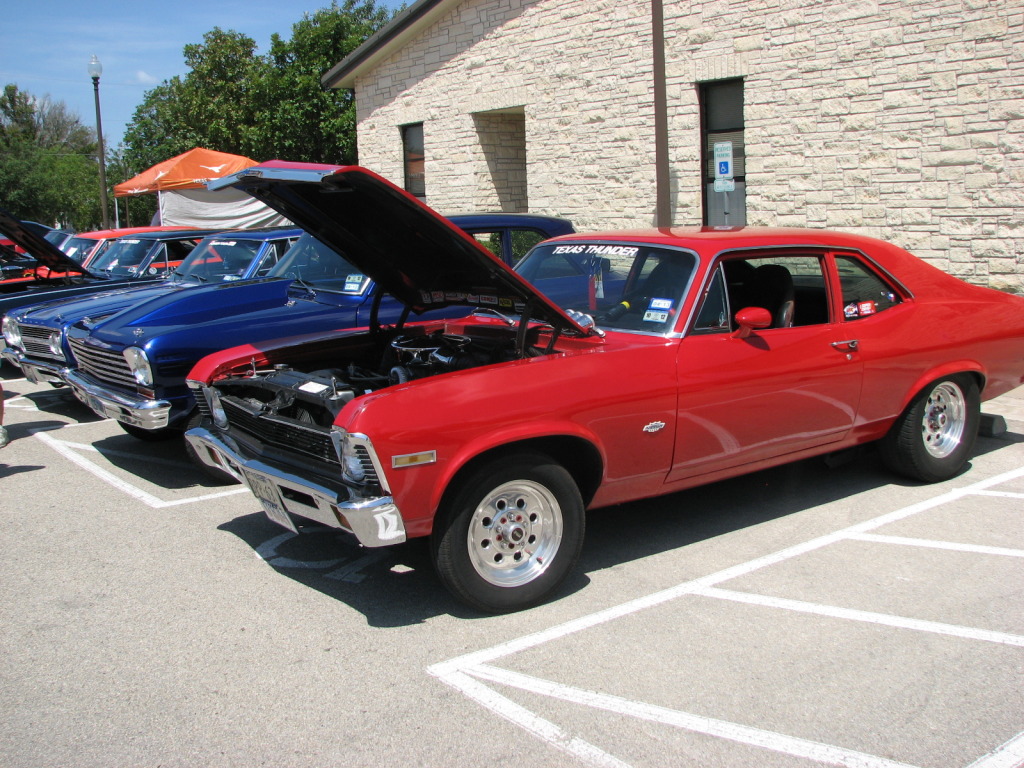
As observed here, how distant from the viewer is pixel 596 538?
17.5 feet

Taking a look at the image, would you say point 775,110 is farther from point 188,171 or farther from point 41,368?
point 188,171

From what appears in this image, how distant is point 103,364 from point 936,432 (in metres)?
5.86

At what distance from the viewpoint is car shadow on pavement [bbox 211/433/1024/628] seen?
180 inches

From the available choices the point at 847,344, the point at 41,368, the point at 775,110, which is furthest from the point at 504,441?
the point at 775,110

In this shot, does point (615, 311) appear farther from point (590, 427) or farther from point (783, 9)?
point (783, 9)

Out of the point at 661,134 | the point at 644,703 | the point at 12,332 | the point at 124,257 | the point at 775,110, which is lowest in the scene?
the point at 644,703

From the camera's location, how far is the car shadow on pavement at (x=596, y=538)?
180 inches

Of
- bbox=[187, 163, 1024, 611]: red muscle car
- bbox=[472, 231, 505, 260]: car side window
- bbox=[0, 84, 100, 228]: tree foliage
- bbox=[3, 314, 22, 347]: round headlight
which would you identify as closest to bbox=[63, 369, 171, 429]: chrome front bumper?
bbox=[187, 163, 1024, 611]: red muscle car

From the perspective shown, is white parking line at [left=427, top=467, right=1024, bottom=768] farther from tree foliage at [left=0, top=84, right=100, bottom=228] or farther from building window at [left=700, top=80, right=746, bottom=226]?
tree foliage at [left=0, top=84, right=100, bottom=228]

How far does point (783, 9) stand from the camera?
13.1m

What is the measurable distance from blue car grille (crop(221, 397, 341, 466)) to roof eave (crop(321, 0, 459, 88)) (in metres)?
14.6

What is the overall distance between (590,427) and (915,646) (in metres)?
1.66

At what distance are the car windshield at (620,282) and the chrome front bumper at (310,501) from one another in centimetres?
180

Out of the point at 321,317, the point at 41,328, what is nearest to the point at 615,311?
the point at 321,317
